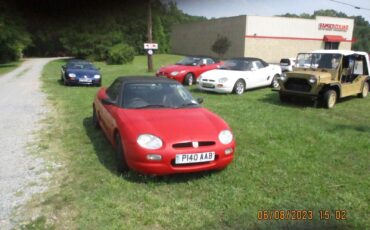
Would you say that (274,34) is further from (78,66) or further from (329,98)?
(329,98)

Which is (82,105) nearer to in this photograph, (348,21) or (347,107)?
(347,107)

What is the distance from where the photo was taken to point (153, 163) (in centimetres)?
451

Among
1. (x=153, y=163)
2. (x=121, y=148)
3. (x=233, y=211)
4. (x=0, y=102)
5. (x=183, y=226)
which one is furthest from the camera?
(x=0, y=102)

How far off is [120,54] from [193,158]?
119 ft

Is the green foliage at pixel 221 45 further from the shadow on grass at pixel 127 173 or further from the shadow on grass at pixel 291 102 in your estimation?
the shadow on grass at pixel 127 173

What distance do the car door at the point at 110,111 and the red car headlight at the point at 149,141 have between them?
93 centimetres

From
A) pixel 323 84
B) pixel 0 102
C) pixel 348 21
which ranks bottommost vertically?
pixel 0 102

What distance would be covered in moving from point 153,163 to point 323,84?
7774 mm

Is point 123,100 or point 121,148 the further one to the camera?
point 123,100

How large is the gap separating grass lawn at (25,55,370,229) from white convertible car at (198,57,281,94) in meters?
5.28

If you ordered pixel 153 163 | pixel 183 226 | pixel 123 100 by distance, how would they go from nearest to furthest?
pixel 183 226 → pixel 153 163 → pixel 123 100

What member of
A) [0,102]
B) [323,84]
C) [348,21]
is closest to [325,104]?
[323,84]

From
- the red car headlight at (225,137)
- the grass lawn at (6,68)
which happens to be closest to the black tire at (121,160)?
the red car headlight at (225,137)

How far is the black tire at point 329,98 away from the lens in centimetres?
1056
